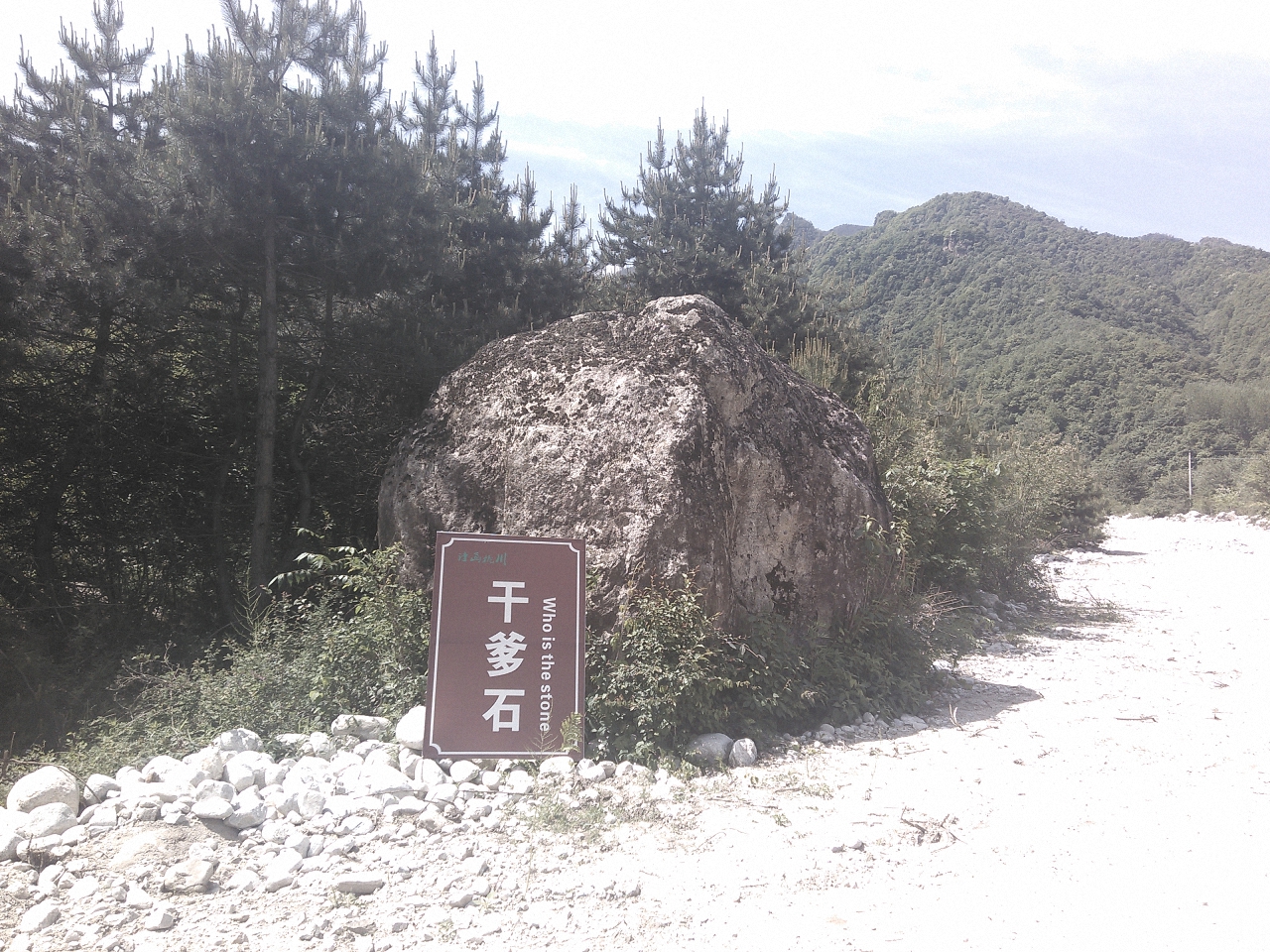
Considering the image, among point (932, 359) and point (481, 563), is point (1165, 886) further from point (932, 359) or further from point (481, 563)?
point (932, 359)

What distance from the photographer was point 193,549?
28.8 ft

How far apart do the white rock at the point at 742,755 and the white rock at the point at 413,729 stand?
5.52ft

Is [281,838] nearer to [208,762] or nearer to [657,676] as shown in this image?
[208,762]

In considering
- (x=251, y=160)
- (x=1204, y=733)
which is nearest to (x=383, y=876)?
(x=1204, y=733)

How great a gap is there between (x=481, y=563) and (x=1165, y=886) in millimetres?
3437

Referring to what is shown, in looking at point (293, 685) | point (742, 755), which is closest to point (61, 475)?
point (293, 685)

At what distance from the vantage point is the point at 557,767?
4.26 meters

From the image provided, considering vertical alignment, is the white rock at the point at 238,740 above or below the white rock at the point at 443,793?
above

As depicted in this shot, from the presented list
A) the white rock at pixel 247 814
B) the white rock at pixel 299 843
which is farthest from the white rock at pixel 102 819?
the white rock at pixel 299 843

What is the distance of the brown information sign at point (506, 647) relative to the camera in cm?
435

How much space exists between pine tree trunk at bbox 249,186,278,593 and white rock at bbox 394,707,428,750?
4.16 metres

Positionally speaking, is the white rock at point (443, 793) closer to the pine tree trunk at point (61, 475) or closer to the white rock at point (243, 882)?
the white rock at point (243, 882)

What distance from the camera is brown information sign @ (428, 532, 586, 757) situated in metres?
4.35

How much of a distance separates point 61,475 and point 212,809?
6.13 meters
